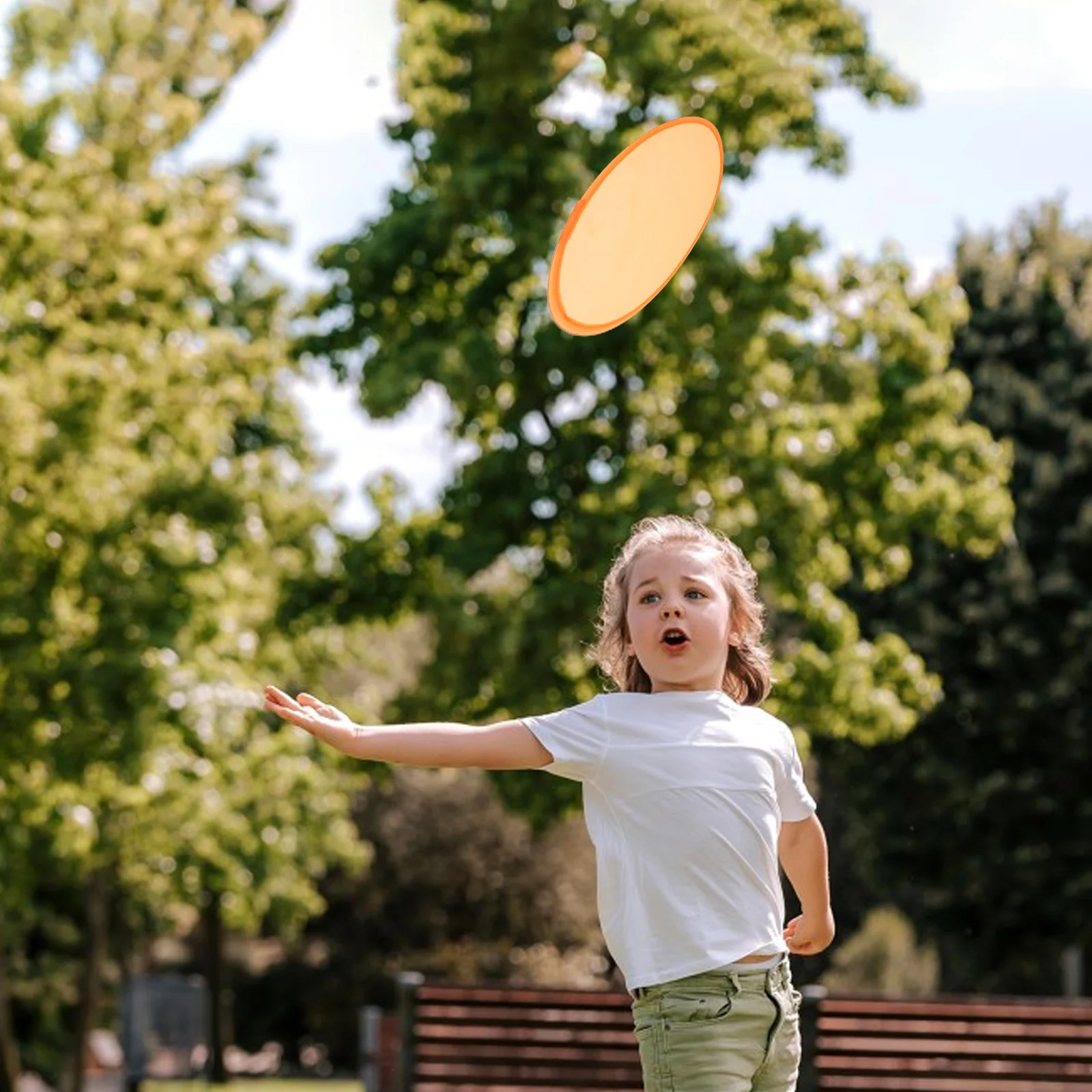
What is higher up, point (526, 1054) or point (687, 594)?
point (687, 594)

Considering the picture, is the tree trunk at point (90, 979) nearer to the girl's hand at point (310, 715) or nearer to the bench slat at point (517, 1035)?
the bench slat at point (517, 1035)

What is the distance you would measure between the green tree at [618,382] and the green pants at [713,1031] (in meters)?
11.9

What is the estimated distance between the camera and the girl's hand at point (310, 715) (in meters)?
3.73

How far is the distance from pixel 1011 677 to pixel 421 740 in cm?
2132

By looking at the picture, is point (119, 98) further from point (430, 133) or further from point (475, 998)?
point (475, 998)

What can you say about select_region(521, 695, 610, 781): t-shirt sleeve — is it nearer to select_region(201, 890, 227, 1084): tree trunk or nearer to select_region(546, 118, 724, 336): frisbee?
select_region(546, 118, 724, 336): frisbee

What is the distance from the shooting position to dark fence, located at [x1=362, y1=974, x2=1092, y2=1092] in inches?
408

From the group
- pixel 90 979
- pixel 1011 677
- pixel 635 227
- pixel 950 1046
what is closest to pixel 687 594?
pixel 635 227

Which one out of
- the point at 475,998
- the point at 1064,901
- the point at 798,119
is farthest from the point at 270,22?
the point at 475,998

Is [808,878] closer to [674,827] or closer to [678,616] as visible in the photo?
[674,827]

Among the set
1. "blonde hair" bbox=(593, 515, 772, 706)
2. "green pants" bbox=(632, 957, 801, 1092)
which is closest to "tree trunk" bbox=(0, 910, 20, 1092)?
"blonde hair" bbox=(593, 515, 772, 706)

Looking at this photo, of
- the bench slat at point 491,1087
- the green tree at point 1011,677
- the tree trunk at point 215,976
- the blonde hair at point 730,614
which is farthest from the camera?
the tree trunk at point 215,976

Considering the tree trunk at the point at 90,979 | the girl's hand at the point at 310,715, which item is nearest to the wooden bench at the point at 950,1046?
the girl's hand at the point at 310,715

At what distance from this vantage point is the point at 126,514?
16891 mm
